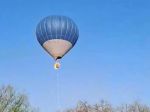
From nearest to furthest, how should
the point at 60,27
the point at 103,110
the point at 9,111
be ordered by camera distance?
the point at 60,27 → the point at 9,111 → the point at 103,110

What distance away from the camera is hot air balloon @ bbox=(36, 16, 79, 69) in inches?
1294

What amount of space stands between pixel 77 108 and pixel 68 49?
3107cm

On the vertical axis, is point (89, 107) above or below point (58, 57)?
above

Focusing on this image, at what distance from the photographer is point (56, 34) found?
3297 centimetres

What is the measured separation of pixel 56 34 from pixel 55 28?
477 millimetres

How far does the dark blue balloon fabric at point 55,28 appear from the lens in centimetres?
3284

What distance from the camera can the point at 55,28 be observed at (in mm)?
32781

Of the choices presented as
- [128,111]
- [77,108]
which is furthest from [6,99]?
[128,111]

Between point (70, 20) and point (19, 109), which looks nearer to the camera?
point (70, 20)

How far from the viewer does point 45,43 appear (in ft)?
110

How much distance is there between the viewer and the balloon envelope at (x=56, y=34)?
32.9 meters

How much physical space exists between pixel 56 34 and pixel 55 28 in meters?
0.48

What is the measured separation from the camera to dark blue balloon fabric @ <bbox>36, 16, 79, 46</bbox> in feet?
108

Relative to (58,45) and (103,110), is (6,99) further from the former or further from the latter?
(58,45)
